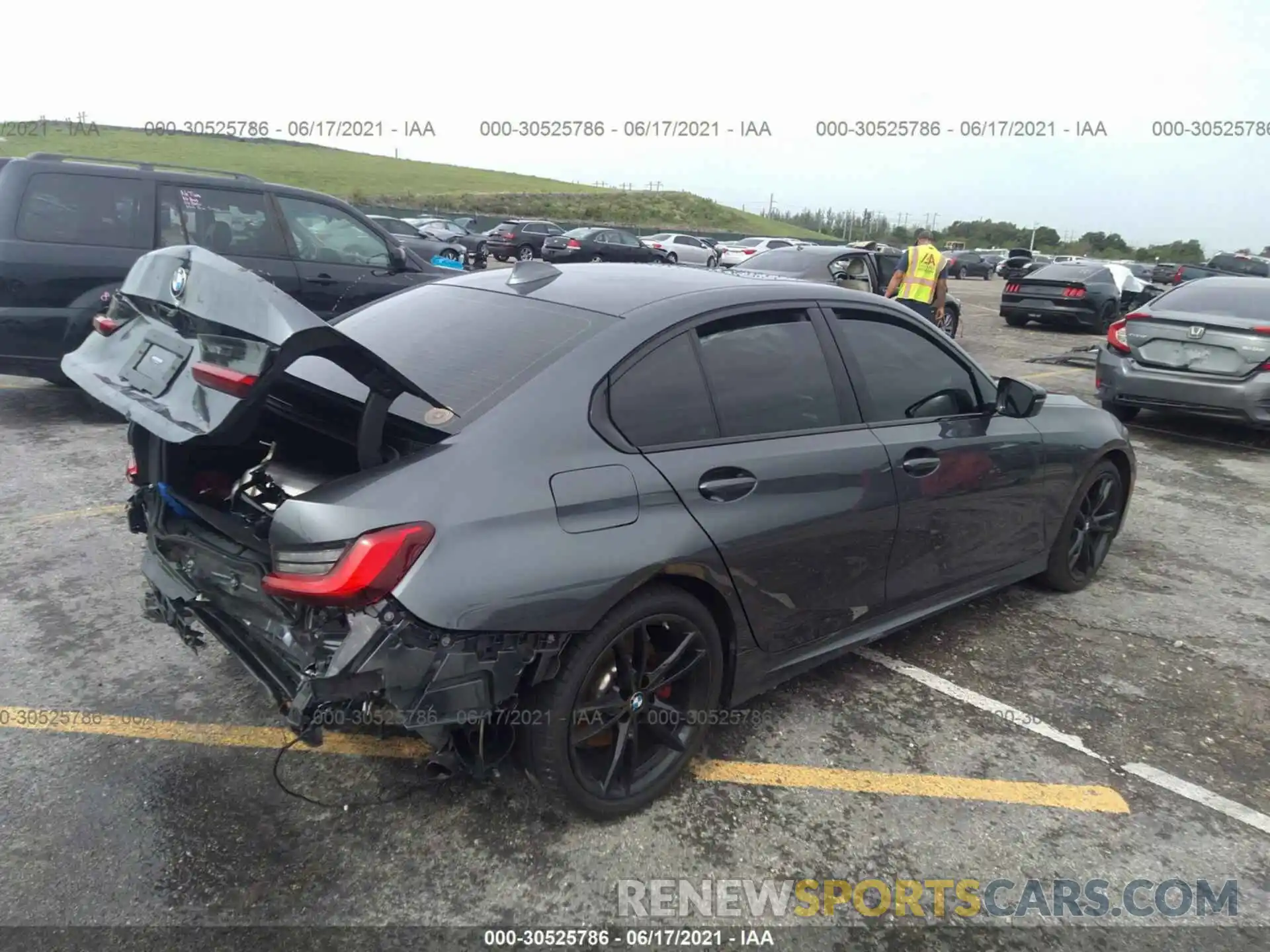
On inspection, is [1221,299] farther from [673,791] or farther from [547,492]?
[547,492]

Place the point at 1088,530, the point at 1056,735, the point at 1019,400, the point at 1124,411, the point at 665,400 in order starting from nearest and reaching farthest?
1. the point at 665,400
2. the point at 1056,735
3. the point at 1019,400
4. the point at 1088,530
5. the point at 1124,411

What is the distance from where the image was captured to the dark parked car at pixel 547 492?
2.26 meters

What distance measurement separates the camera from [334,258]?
7516 millimetres

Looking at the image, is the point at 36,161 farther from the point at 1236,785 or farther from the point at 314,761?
the point at 1236,785

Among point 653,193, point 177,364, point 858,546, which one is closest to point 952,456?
point 858,546

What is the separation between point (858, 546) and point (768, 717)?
29.1 inches

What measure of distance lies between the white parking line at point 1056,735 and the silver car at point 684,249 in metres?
22.8

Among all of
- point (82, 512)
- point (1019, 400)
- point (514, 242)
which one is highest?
point (1019, 400)

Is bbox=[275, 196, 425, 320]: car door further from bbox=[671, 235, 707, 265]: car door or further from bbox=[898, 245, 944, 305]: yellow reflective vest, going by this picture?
bbox=[671, 235, 707, 265]: car door

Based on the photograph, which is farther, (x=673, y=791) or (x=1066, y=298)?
(x=1066, y=298)

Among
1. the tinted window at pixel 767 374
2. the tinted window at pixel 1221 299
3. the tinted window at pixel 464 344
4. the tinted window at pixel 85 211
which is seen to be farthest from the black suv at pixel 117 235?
the tinted window at pixel 1221 299

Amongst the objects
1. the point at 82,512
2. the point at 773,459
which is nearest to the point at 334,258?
the point at 82,512

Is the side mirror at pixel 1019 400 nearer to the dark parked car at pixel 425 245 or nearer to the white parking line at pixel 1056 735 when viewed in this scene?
the white parking line at pixel 1056 735

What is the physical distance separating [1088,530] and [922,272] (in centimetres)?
671
